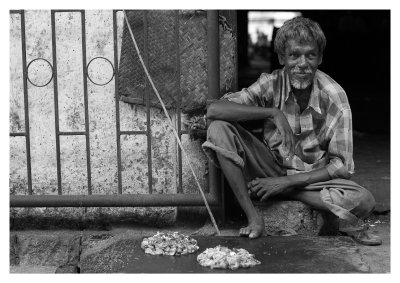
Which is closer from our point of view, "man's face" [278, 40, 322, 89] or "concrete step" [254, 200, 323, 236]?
"man's face" [278, 40, 322, 89]

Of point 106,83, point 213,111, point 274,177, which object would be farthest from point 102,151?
point 274,177

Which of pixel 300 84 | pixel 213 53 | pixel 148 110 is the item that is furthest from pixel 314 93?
pixel 148 110

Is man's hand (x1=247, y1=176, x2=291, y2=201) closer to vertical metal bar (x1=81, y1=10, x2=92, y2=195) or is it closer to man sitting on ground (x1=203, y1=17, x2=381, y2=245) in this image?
man sitting on ground (x1=203, y1=17, x2=381, y2=245)

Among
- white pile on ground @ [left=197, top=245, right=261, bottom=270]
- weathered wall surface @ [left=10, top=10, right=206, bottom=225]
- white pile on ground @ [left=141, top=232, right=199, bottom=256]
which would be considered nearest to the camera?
white pile on ground @ [left=197, top=245, right=261, bottom=270]

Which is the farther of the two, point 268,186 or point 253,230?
point 268,186

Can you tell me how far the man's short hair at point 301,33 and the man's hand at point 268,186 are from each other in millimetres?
742

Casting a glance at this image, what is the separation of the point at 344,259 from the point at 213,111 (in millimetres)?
1054

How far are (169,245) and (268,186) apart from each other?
2.29ft

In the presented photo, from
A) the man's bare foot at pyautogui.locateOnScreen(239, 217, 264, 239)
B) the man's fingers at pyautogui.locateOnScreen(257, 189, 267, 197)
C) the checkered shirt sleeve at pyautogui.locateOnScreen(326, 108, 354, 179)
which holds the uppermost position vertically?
the checkered shirt sleeve at pyautogui.locateOnScreen(326, 108, 354, 179)

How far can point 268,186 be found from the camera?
3.77 meters

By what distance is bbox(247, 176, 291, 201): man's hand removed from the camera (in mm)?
3744

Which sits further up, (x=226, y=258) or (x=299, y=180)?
(x=299, y=180)

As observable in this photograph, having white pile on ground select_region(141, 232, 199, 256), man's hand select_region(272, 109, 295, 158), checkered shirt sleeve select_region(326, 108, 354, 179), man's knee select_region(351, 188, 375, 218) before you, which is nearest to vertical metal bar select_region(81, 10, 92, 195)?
white pile on ground select_region(141, 232, 199, 256)

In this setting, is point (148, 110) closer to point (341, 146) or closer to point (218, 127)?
point (218, 127)
